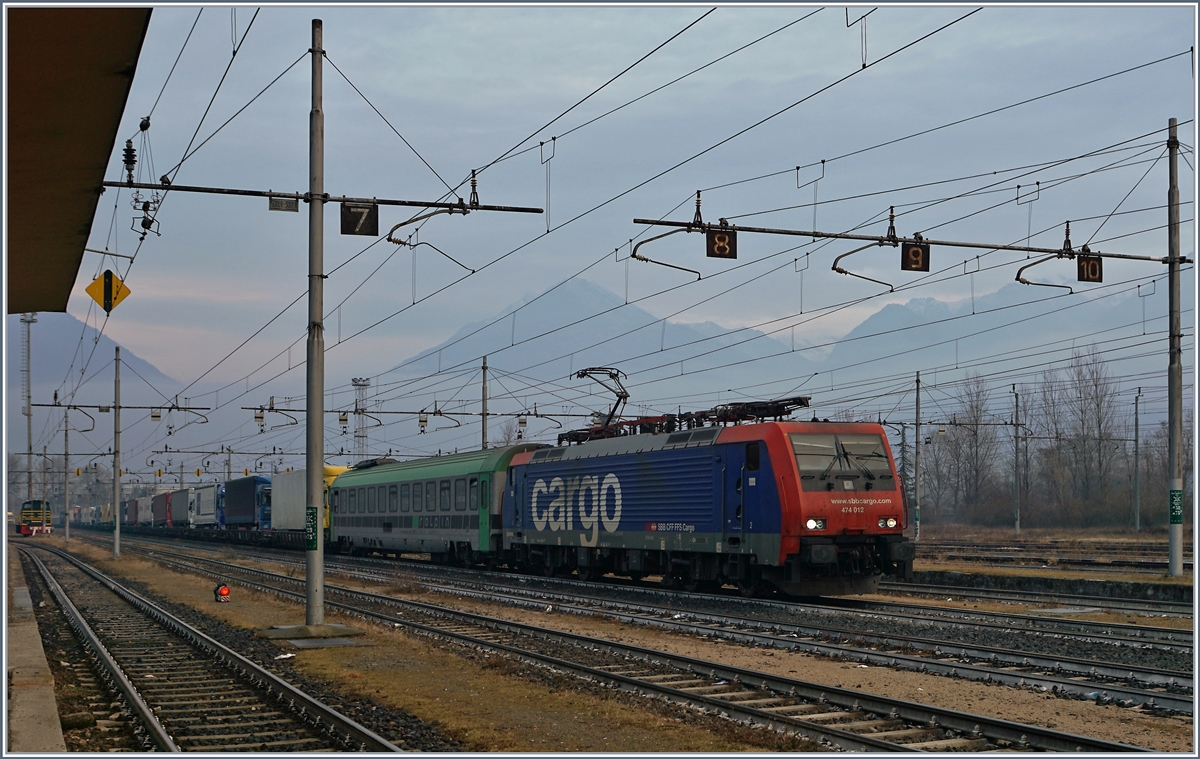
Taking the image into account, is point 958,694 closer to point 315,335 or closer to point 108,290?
point 315,335

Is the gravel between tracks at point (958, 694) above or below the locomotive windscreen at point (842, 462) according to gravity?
below

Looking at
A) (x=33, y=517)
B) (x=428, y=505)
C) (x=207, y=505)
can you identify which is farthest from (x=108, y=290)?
(x=33, y=517)

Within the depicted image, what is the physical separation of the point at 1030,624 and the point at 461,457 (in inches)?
853

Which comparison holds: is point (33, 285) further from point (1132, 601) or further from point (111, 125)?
point (1132, 601)

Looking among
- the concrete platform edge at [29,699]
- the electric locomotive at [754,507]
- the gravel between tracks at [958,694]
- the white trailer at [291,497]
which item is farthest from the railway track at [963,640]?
the white trailer at [291,497]

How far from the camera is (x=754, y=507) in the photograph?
21.1 metres

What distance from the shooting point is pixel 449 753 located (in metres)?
8.87

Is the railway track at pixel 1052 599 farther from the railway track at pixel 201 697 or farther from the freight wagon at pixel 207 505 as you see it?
the freight wagon at pixel 207 505

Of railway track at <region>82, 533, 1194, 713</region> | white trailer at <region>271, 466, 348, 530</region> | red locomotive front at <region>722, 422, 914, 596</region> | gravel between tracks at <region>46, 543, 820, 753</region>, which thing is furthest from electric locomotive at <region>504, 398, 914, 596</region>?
white trailer at <region>271, 466, 348, 530</region>

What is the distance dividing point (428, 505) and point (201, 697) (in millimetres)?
25431

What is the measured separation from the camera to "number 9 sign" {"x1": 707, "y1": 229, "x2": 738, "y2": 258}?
19594 mm

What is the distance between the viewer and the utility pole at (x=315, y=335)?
1723 cm

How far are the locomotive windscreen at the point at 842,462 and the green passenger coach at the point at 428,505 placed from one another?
1257cm

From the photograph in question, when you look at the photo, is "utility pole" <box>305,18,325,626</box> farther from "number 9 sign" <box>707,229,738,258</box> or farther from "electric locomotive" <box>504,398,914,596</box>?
"electric locomotive" <box>504,398,914,596</box>
